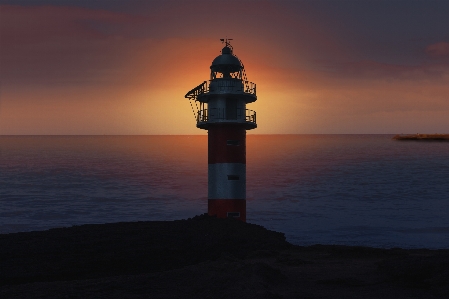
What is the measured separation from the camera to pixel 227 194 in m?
27.5

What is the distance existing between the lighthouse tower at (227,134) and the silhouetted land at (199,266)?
1.99m

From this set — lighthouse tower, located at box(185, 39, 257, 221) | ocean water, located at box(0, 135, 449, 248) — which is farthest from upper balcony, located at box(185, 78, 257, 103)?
ocean water, located at box(0, 135, 449, 248)

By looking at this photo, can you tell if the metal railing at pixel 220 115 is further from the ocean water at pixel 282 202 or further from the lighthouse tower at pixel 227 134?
the ocean water at pixel 282 202

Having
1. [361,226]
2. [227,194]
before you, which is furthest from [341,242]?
[227,194]

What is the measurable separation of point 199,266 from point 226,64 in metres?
14.7

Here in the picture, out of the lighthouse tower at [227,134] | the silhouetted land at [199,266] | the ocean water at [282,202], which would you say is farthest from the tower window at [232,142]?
the ocean water at [282,202]

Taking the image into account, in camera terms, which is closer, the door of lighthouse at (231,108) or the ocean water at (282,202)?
the door of lighthouse at (231,108)

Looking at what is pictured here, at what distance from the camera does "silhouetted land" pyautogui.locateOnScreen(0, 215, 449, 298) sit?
512 inches

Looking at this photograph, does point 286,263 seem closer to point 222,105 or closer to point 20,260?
point 20,260

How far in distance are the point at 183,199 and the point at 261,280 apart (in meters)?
59.4

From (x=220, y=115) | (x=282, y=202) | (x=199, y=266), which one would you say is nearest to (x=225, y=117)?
(x=220, y=115)

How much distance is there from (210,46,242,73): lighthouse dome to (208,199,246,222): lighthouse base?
7301 mm

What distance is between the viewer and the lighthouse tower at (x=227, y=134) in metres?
27.5

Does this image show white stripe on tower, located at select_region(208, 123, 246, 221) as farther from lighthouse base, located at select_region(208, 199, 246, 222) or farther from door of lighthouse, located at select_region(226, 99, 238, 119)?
door of lighthouse, located at select_region(226, 99, 238, 119)
